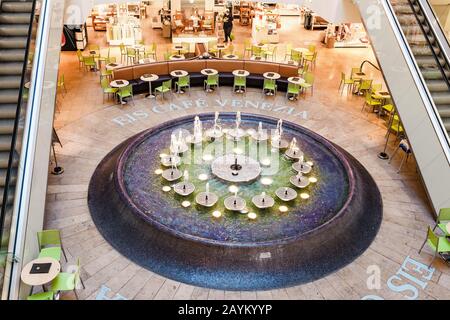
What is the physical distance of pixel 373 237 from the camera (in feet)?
31.0

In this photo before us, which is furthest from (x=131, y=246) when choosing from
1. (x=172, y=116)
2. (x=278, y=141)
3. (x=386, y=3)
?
(x=386, y=3)

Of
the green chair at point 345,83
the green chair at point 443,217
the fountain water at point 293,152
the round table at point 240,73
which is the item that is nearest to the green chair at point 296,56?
the green chair at point 345,83

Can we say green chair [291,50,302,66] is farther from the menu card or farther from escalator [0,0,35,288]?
the menu card

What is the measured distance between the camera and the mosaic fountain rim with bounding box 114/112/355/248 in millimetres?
8430

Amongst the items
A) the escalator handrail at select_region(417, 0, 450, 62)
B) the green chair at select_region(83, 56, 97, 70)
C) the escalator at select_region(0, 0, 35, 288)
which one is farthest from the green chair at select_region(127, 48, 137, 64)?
the escalator handrail at select_region(417, 0, 450, 62)

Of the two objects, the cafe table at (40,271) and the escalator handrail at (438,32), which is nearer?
the cafe table at (40,271)

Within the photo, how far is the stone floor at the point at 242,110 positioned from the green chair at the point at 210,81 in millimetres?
383

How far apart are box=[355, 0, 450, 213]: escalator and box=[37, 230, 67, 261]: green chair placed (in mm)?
8487

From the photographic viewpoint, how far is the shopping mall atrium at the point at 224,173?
8.07 meters

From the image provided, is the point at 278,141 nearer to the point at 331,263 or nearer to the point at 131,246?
the point at 331,263

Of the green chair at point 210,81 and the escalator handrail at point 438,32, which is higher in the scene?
the escalator handrail at point 438,32

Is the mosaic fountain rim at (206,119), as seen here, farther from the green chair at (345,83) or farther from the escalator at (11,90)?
the green chair at (345,83)

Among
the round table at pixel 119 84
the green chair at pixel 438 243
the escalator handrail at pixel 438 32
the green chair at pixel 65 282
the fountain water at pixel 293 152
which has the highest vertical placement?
the escalator handrail at pixel 438 32

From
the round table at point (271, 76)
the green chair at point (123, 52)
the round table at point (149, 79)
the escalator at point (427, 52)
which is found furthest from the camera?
the green chair at point (123, 52)
